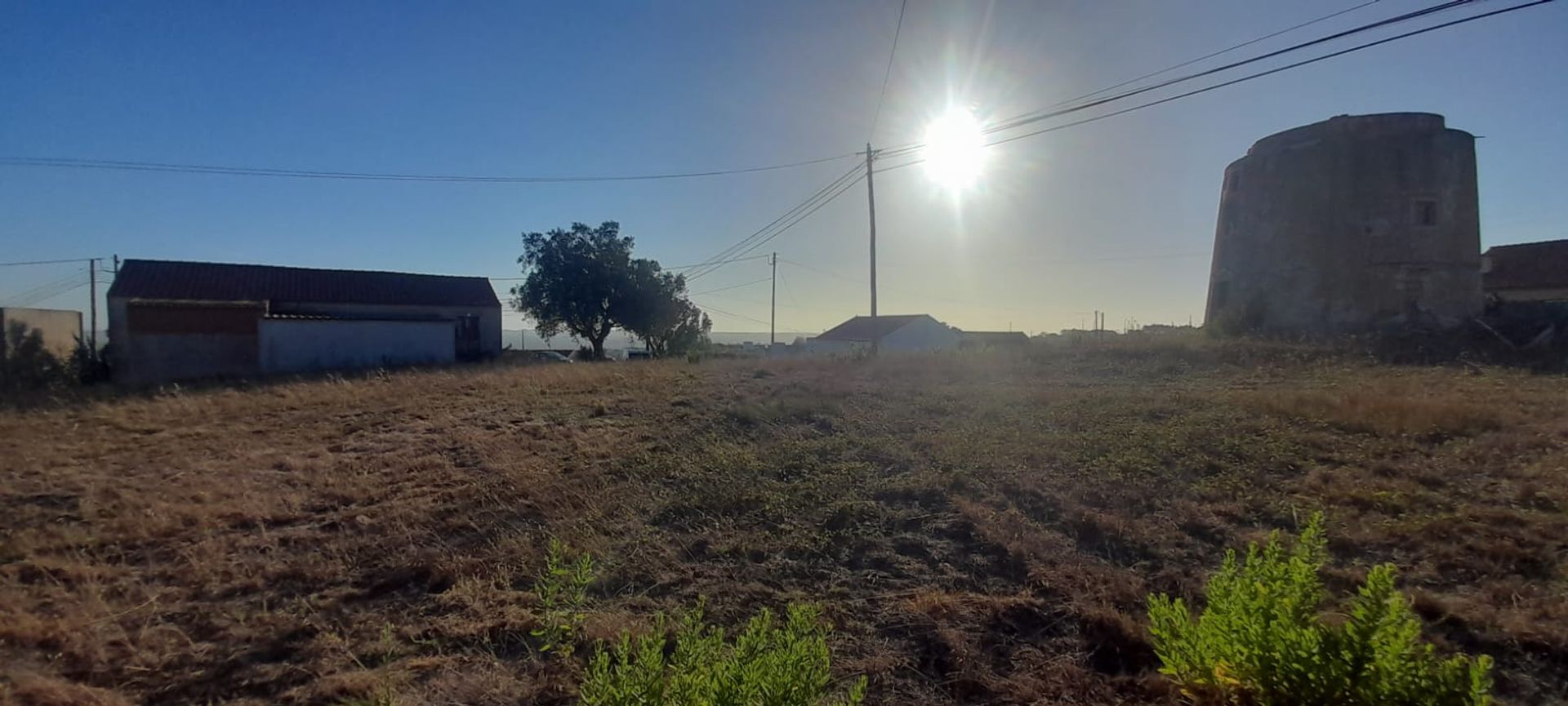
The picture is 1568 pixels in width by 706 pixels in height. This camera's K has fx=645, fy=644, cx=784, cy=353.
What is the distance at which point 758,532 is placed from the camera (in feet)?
16.4

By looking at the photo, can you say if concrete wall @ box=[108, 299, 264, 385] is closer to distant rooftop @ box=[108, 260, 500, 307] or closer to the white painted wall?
distant rooftop @ box=[108, 260, 500, 307]

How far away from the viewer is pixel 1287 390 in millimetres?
10195

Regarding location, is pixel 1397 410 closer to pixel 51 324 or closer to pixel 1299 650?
pixel 1299 650

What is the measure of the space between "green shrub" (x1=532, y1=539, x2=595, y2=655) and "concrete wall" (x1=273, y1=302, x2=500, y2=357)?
23025 millimetres

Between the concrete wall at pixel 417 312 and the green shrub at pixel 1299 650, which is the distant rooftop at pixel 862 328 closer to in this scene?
the concrete wall at pixel 417 312

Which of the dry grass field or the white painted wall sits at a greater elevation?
the white painted wall

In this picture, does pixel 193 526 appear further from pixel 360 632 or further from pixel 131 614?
pixel 360 632

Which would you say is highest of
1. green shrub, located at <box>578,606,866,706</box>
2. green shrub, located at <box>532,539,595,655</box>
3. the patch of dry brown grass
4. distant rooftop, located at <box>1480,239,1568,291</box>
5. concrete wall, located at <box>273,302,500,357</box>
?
distant rooftop, located at <box>1480,239,1568,291</box>

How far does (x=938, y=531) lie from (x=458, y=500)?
4203 millimetres

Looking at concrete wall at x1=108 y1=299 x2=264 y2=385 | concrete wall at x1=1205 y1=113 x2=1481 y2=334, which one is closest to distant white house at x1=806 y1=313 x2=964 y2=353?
Answer: concrete wall at x1=1205 y1=113 x2=1481 y2=334

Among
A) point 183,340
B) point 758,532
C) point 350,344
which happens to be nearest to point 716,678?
point 758,532

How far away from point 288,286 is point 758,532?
2759 centimetres

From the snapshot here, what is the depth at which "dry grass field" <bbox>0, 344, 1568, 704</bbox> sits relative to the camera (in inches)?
130

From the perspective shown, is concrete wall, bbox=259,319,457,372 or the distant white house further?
the distant white house
